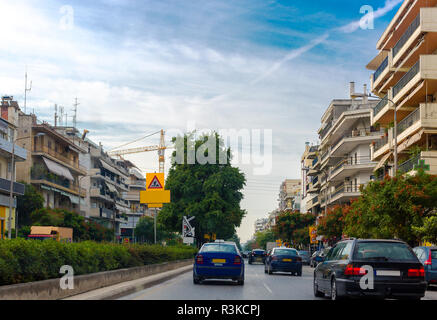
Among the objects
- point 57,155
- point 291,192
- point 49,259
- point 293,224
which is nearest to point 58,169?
point 57,155

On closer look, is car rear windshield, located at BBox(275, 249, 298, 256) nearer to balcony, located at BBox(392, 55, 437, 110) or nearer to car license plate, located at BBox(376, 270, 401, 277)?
balcony, located at BBox(392, 55, 437, 110)

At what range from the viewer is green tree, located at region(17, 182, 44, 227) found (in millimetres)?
64312

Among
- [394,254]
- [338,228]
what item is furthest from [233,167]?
[394,254]

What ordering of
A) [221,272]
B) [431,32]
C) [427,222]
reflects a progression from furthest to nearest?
[431,32], [427,222], [221,272]

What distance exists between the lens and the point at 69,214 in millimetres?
70625

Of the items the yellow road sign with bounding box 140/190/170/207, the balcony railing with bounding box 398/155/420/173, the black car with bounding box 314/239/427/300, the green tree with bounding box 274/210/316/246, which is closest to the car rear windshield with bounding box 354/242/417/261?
the black car with bounding box 314/239/427/300

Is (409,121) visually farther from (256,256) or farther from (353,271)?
(353,271)

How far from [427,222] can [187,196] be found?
3788cm

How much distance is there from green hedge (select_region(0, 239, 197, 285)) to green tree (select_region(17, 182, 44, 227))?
1740 inches

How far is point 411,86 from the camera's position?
41406mm

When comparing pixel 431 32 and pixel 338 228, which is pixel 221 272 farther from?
pixel 338 228

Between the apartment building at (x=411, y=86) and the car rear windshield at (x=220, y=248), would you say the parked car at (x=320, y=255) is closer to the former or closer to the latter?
the car rear windshield at (x=220, y=248)
